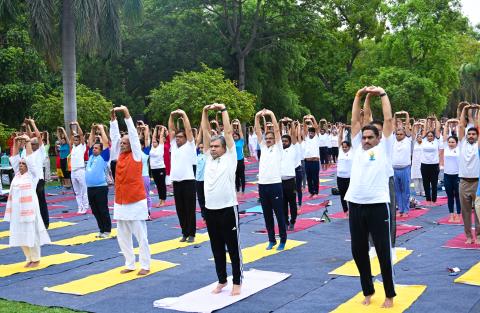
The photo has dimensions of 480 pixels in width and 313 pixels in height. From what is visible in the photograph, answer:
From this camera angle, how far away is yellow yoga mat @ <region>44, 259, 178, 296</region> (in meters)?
7.61

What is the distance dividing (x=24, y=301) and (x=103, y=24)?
15163mm

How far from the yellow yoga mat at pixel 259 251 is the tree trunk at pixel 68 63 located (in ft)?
39.6

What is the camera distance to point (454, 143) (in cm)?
1133

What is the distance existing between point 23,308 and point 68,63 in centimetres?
1459

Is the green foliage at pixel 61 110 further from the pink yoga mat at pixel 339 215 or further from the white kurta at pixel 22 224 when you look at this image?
the white kurta at pixel 22 224

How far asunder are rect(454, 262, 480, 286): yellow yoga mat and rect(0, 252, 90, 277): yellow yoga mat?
5.58 meters

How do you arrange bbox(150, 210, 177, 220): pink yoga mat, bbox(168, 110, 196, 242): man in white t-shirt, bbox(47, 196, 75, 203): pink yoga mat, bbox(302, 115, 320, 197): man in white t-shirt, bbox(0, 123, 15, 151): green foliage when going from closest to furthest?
bbox(168, 110, 196, 242): man in white t-shirt < bbox(150, 210, 177, 220): pink yoga mat < bbox(302, 115, 320, 197): man in white t-shirt < bbox(47, 196, 75, 203): pink yoga mat < bbox(0, 123, 15, 151): green foliage

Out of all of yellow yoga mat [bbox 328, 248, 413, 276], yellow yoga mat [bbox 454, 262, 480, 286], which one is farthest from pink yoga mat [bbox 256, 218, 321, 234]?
yellow yoga mat [bbox 454, 262, 480, 286]

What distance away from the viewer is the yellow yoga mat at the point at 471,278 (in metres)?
7.22

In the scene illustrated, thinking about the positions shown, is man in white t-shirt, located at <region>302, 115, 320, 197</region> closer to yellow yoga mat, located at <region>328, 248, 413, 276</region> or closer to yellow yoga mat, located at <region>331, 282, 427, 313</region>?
yellow yoga mat, located at <region>328, 248, 413, 276</region>

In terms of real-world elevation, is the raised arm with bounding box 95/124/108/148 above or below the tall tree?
below

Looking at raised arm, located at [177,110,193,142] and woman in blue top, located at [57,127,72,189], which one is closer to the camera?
raised arm, located at [177,110,193,142]

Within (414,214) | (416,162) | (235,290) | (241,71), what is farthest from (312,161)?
(241,71)

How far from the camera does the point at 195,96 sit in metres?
25.3
